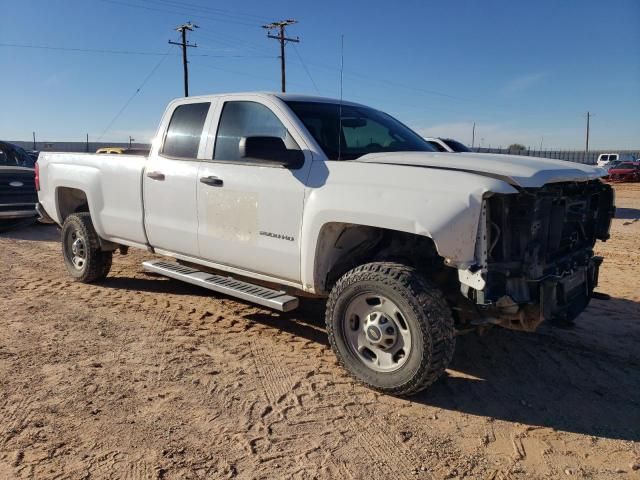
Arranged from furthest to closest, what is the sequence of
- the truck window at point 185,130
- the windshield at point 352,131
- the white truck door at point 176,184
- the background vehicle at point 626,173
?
the background vehicle at point 626,173 → the truck window at point 185,130 → the white truck door at point 176,184 → the windshield at point 352,131

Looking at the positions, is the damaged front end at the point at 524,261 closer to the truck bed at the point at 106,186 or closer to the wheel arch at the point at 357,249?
the wheel arch at the point at 357,249

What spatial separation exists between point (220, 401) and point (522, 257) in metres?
2.14

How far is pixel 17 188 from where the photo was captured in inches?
440

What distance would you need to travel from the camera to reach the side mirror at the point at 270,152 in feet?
13.2

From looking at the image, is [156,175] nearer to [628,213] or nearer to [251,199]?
[251,199]

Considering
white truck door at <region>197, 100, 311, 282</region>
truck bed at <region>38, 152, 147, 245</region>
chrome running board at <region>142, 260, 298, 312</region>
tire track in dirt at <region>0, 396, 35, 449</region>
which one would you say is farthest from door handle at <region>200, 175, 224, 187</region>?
tire track in dirt at <region>0, 396, 35, 449</region>

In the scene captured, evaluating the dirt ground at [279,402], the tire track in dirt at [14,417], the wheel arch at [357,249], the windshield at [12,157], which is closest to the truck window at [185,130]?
the dirt ground at [279,402]

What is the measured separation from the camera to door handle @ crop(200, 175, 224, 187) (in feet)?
15.6

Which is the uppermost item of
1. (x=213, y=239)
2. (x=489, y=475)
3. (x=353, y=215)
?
(x=353, y=215)

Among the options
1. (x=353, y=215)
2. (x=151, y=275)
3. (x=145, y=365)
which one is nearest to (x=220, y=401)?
(x=145, y=365)

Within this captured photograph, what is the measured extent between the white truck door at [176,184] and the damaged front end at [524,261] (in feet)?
8.78

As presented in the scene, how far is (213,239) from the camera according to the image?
4.90 meters

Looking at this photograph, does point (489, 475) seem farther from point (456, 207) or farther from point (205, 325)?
point (205, 325)

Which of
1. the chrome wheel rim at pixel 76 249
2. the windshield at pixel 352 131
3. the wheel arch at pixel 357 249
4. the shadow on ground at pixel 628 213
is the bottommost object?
the shadow on ground at pixel 628 213
